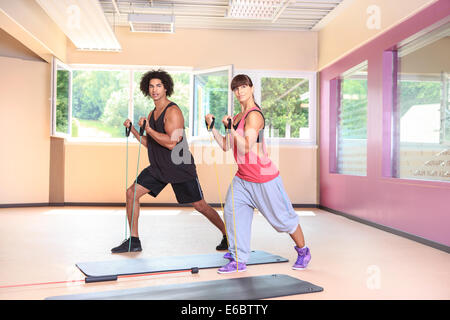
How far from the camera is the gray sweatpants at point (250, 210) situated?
10.0ft

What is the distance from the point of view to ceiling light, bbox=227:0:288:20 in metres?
5.97

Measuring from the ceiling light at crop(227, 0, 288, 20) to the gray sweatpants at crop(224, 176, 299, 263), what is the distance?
3.63m

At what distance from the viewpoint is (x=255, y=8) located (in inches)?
245

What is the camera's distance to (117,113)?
8008 mm

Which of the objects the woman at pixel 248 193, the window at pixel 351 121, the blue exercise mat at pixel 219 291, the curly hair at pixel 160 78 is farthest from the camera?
the window at pixel 351 121

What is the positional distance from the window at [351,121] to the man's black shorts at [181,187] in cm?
330

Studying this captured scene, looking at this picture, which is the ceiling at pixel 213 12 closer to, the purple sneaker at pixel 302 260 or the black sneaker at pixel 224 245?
the black sneaker at pixel 224 245

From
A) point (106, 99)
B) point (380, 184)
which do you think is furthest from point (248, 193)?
point (106, 99)

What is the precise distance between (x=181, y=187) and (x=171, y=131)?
48cm

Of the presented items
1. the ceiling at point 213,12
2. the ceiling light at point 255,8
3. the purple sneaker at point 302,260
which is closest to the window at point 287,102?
the ceiling at point 213,12

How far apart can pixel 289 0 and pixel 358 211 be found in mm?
3005

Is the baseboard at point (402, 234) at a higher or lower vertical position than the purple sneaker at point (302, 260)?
lower

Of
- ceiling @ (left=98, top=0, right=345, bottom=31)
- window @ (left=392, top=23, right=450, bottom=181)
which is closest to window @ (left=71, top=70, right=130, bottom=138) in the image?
ceiling @ (left=98, top=0, right=345, bottom=31)

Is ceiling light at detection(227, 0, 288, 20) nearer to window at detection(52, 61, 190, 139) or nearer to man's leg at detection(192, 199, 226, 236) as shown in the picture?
window at detection(52, 61, 190, 139)
